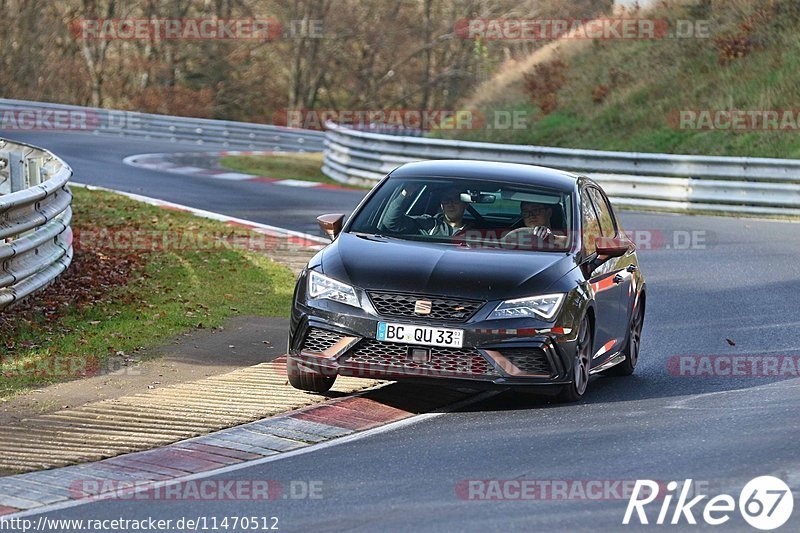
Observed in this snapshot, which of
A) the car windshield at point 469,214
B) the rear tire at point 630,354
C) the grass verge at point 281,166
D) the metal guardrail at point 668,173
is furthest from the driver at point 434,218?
the grass verge at point 281,166

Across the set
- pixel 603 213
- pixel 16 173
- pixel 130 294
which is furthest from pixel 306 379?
pixel 16 173

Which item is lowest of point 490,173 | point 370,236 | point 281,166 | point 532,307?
point 281,166

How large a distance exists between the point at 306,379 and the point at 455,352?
1.18 m

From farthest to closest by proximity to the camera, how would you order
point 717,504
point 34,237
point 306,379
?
point 34,237 → point 306,379 → point 717,504

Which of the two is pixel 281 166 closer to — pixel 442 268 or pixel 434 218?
pixel 434 218

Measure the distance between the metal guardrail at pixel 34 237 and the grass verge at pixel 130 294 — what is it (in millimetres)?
219

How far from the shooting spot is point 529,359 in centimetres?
889

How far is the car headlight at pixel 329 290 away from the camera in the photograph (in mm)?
8945

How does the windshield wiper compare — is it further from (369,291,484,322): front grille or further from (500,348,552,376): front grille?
(500,348,552,376): front grille

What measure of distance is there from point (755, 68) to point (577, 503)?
26.6 meters

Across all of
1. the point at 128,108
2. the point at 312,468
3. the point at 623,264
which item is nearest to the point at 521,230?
the point at 623,264

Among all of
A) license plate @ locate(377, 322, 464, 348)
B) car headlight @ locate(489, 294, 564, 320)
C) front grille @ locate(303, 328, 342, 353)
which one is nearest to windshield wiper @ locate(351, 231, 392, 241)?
front grille @ locate(303, 328, 342, 353)

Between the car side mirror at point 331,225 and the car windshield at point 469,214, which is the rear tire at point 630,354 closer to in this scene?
the car windshield at point 469,214

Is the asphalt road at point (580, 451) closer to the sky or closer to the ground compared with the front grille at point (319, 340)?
closer to the ground
